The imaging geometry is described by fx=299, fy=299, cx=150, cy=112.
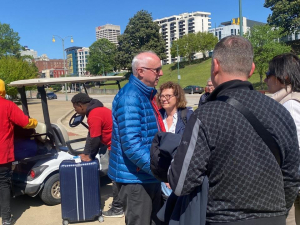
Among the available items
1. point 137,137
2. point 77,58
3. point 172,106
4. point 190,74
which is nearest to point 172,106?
point 172,106

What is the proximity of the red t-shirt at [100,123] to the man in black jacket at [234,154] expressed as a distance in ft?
9.30

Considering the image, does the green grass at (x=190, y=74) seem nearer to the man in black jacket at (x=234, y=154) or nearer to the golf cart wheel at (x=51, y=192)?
the golf cart wheel at (x=51, y=192)

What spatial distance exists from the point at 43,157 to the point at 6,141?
775 mm

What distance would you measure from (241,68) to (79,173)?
3.11m

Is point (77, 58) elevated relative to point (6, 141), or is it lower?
elevated

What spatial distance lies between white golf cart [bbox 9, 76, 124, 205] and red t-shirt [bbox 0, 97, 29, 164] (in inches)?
12.8

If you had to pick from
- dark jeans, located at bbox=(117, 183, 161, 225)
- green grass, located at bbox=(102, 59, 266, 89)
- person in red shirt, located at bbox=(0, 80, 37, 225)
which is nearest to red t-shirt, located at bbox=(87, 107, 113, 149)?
person in red shirt, located at bbox=(0, 80, 37, 225)

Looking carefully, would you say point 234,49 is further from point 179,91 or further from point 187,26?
point 187,26

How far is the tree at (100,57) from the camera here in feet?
315

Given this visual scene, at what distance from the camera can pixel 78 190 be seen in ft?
13.6

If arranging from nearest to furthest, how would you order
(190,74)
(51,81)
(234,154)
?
(234,154) → (51,81) → (190,74)

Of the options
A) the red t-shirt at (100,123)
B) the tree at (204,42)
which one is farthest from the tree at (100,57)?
the red t-shirt at (100,123)

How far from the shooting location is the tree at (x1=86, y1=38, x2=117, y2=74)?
315 feet

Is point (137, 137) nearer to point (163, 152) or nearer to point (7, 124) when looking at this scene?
point (163, 152)
